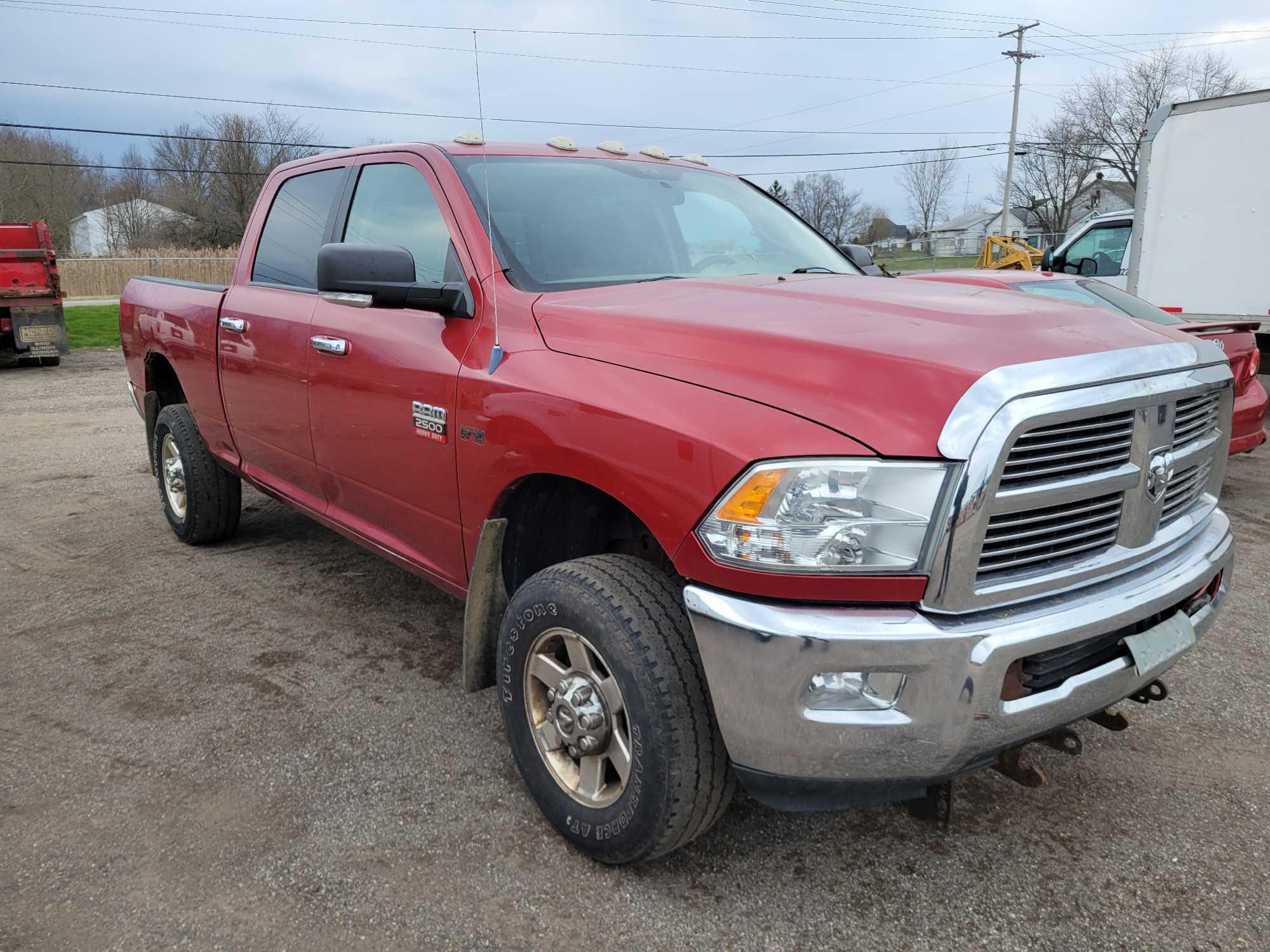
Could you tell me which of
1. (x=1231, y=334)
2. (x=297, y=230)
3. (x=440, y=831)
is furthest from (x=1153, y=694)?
(x=1231, y=334)

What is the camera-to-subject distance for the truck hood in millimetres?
1950

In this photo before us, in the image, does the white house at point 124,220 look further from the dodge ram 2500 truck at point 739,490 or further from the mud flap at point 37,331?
the dodge ram 2500 truck at point 739,490

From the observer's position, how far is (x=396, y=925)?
2.28m

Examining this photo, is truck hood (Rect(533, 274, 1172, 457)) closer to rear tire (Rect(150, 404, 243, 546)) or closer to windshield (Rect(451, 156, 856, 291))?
windshield (Rect(451, 156, 856, 291))

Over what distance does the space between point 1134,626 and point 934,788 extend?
610 millimetres

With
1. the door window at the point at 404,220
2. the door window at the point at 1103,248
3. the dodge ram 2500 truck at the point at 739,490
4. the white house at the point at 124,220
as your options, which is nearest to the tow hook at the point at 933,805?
the dodge ram 2500 truck at the point at 739,490

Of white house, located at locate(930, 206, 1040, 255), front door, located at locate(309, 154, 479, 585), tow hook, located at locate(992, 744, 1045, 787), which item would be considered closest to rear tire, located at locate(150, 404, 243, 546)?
front door, located at locate(309, 154, 479, 585)

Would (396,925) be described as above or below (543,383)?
below

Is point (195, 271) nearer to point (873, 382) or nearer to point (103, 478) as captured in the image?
point (103, 478)

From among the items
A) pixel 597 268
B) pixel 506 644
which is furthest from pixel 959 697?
pixel 597 268

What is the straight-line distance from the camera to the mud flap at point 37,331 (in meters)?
14.2

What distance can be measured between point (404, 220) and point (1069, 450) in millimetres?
2352

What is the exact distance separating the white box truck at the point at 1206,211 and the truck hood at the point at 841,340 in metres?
7.62

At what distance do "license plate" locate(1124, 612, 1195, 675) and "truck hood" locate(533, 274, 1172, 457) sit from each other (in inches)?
26.7
